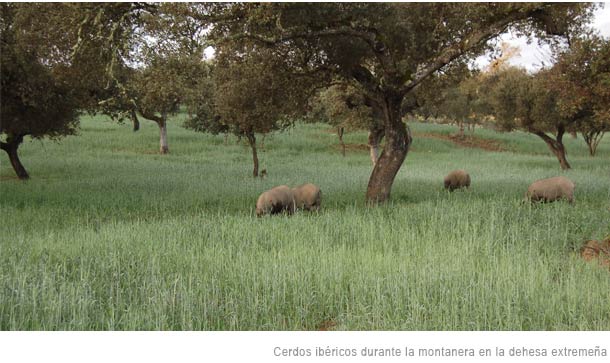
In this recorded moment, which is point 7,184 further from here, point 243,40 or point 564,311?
point 564,311

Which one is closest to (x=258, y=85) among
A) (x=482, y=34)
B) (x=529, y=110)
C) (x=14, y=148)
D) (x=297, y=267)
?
(x=482, y=34)

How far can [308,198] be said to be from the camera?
14.1 metres

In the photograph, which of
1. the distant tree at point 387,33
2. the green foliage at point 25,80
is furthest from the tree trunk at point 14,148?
the distant tree at point 387,33

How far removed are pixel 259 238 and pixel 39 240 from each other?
4448mm

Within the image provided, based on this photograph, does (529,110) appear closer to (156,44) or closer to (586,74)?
(586,74)

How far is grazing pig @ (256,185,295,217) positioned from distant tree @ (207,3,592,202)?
3.05m

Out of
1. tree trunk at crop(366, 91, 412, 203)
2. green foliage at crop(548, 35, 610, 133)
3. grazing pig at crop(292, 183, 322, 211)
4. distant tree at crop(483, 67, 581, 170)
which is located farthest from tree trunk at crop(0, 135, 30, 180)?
distant tree at crop(483, 67, 581, 170)

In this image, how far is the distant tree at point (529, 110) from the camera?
97.8 ft

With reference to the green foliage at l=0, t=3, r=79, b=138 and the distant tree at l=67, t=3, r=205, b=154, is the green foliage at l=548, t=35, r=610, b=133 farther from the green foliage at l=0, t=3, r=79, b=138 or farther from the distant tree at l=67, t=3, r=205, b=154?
the green foliage at l=0, t=3, r=79, b=138

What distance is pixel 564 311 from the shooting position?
561cm

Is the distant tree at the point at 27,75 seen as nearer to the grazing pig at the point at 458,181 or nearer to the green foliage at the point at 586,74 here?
the grazing pig at the point at 458,181

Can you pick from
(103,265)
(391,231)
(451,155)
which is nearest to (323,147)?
(451,155)

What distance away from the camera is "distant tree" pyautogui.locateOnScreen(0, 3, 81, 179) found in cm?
1356

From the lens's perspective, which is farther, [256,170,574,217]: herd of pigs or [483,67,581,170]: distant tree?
[483,67,581,170]: distant tree
